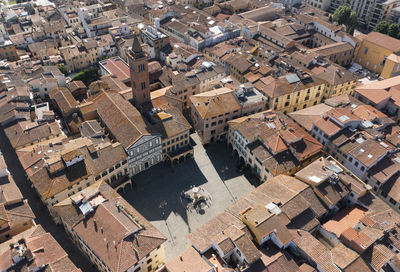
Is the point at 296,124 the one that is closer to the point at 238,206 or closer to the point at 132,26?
the point at 238,206

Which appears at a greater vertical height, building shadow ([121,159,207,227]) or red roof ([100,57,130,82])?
red roof ([100,57,130,82])

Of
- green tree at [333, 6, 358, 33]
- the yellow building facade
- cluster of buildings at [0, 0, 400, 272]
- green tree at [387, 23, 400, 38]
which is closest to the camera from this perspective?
cluster of buildings at [0, 0, 400, 272]

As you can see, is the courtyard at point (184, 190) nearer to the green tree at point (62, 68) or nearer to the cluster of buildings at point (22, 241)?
the cluster of buildings at point (22, 241)

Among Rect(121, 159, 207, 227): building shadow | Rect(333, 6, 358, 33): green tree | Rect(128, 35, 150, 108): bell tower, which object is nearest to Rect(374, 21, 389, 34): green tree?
Rect(333, 6, 358, 33): green tree

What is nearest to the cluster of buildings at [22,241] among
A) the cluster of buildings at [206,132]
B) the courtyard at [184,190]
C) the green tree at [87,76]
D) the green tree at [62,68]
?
the cluster of buildings at [206,132]

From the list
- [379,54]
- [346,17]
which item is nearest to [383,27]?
[346,17]

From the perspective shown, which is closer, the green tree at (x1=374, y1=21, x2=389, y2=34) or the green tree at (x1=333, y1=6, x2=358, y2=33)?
the green tree at (x1=374, y1=21, x2=389, y2=34)

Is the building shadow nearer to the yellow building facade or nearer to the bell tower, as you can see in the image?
the bell tower
